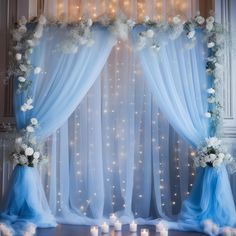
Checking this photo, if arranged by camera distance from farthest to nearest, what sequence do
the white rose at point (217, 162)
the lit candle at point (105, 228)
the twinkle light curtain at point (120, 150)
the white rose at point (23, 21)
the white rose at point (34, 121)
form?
the twinkle light curtain at point (120, 150), the white rose at point (23, 21), the white rose at point (34, 121), the white rose at point (217, 162), the lit candle at point (105, 228)

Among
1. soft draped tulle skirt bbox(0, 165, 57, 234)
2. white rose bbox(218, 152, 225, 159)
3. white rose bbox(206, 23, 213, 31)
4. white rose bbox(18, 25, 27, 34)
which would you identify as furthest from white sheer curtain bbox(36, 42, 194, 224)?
white rose bbox(18, 25, 27, 34)

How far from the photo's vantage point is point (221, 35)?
159 inches

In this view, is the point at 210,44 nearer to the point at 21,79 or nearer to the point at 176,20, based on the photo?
the point at 176,20

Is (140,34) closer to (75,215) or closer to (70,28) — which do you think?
(70,28)

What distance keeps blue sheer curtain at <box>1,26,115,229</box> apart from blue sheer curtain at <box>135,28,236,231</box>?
508 mm

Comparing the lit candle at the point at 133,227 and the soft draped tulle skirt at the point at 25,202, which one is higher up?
the soft draped tulle skirt at the point at 25,202

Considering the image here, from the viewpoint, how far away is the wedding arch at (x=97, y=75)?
392 centimetres

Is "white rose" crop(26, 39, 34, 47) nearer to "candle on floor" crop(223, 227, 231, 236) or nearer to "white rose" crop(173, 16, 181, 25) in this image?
"white rose" crop(173, 16, 181, 25)

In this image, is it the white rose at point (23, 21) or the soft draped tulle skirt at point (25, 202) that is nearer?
the soft draped tulle skirt at point (25, 202)

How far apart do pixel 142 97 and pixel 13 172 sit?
1.64 meters

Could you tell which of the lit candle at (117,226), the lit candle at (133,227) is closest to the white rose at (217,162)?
the lit candle at (133,227)

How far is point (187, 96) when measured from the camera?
4047 mm

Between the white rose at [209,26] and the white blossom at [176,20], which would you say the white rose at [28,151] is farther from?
the white rose at [209,26]

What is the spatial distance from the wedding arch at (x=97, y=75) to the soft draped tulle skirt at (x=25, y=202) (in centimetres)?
1
